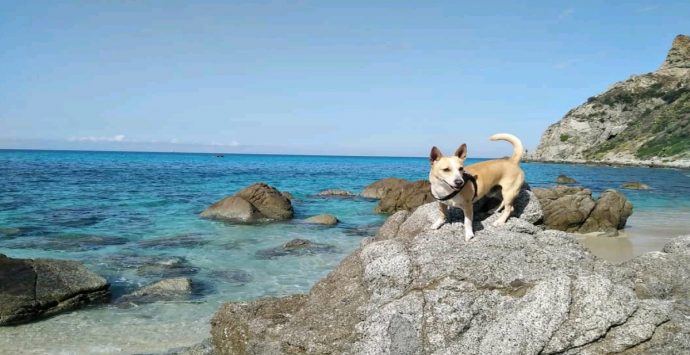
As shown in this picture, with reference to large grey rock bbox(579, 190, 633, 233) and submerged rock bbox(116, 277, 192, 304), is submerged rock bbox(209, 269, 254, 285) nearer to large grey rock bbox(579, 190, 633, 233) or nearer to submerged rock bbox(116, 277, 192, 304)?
submerged rock bbox(116, 277, 192, 304)

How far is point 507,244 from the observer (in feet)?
21.3

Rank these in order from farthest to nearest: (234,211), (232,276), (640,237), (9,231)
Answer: (234,211), (9,231), (640,237), (232,276)

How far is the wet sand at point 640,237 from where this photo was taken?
15.8 meters

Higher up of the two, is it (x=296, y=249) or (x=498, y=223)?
(x=498, y=223)

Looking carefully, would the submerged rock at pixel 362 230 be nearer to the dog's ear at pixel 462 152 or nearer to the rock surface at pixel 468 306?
the rock surface at pixel 468 306

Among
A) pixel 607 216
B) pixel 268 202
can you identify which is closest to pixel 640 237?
pixel 607 216

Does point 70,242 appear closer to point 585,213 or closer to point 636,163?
point 585,213

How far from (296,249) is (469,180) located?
11.1 meters

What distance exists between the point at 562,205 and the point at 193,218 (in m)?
17.0

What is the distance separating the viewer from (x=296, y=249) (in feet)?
55.5

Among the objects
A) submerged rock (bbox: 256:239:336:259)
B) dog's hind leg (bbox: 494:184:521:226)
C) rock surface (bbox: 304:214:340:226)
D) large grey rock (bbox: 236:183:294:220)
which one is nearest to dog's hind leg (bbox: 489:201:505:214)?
dog's hind leg (bbox: 494:184:521:226)

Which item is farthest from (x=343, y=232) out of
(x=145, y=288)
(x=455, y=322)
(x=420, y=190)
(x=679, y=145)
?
(x=679, y=145)

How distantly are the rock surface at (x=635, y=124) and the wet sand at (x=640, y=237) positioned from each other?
6652 cm

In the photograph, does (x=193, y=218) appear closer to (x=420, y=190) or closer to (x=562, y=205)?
(x=420, y=190)
